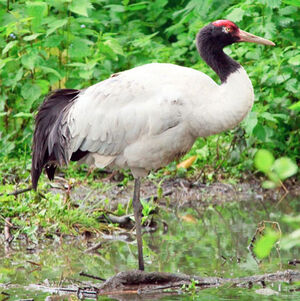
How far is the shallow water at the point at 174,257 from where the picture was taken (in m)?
4.38

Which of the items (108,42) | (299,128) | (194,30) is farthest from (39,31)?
(299,128)

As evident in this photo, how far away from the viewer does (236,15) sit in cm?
704

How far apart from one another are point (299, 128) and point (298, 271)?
3.64 meters

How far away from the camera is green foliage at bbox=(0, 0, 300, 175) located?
23.9ft

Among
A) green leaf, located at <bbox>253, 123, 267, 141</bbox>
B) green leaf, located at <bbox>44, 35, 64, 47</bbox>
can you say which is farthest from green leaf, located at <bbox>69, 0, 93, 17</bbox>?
green leaf, located at <bbox>253, 123, 267, 141</bbox>

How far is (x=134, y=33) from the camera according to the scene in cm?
911

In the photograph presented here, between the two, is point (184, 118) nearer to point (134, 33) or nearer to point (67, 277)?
point (67, 277)

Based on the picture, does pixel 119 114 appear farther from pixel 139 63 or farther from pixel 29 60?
pixel 139 63

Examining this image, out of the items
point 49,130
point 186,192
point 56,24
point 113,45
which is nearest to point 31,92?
point 56,24

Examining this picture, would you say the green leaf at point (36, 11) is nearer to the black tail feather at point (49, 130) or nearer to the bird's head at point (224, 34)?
the black tail feather at point (49, 130)

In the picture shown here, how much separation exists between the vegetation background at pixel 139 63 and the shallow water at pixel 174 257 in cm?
123

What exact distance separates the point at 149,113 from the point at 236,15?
8.66 feet

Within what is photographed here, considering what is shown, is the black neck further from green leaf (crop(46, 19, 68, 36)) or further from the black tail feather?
green leaf (crop(46, 19, 68, 36))

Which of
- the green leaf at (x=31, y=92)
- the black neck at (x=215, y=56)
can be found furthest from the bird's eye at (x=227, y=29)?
the green leaf at (x=31, y=92)
